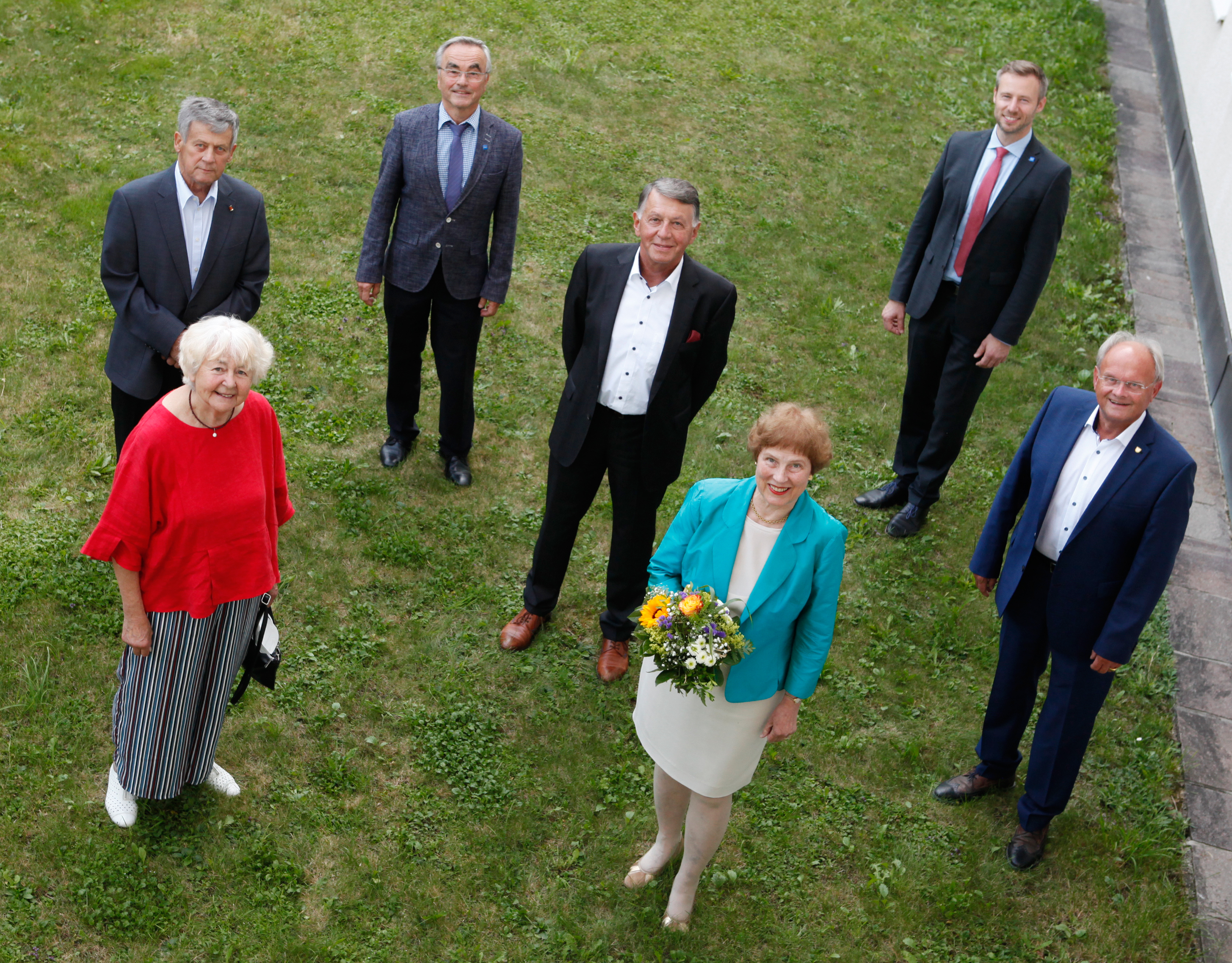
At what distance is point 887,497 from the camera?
7.50 metres

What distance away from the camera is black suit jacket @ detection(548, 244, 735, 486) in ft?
17.4

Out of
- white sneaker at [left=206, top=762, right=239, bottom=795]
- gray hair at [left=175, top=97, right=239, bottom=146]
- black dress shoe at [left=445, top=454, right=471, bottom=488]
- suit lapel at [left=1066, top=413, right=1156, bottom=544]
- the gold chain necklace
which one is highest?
gray hair at [left=175, top=97, right=239, bottom=146]

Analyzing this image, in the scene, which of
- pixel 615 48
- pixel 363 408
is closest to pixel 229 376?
pixel 363 408

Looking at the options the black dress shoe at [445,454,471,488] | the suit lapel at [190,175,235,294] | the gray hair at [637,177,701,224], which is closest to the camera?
the gray hair at [637,177,701,224]

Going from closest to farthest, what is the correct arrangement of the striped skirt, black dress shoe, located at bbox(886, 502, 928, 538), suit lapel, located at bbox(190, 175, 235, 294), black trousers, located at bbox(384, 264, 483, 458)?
the striped skirt, suit lapel, located at bbox(190, 175, 235, 294), black trousers, located at bbox(384, 264, 483, 458), black dress shoe, located at bbox(886, 502, 928, 538)

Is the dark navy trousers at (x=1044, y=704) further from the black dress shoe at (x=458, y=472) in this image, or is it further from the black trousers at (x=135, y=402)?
the black trousers at (x=135, y=402)

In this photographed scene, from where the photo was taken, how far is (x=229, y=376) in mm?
4168

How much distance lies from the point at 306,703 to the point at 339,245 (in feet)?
15.0

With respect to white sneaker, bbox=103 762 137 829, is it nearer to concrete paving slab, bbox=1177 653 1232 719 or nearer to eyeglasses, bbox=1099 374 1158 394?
eyeglasses, bbox=1099 374 1158 394

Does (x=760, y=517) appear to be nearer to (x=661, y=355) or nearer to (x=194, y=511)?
(x=661, y=355)

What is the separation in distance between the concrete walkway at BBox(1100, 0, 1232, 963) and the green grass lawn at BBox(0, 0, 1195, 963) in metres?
0.17

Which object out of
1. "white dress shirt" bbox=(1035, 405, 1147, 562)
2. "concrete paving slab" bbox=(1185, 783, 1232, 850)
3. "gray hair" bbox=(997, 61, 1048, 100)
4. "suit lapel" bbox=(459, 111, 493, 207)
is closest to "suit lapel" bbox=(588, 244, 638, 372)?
"suit lapel" bbox=(459, 111, 493, 207)

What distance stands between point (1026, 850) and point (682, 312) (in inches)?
119

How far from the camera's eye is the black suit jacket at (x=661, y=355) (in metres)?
5.32
